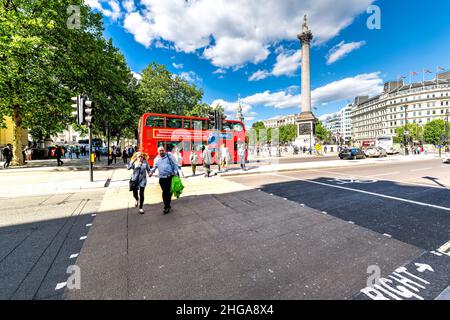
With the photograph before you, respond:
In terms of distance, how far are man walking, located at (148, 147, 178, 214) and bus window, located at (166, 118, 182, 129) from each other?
9.37 metres

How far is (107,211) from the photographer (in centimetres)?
577

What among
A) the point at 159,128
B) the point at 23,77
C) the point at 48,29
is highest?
the point at 48,29

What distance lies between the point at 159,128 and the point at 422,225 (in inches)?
541

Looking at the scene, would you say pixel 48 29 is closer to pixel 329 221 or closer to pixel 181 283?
pixel 181 283

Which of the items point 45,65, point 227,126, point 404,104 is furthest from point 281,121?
point 45,65

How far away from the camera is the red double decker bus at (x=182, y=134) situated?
13578 mm

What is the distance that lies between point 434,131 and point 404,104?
543 inches

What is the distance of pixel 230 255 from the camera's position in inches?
129

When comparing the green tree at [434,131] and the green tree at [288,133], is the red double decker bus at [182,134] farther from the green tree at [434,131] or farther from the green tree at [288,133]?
the green tree at [434,131]

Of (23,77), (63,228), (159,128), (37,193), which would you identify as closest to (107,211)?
(63,228)

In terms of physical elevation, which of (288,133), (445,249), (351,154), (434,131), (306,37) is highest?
(306,37)

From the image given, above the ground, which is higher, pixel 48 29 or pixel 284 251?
pixel 48 29

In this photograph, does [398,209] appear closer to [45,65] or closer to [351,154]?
[45,65]
